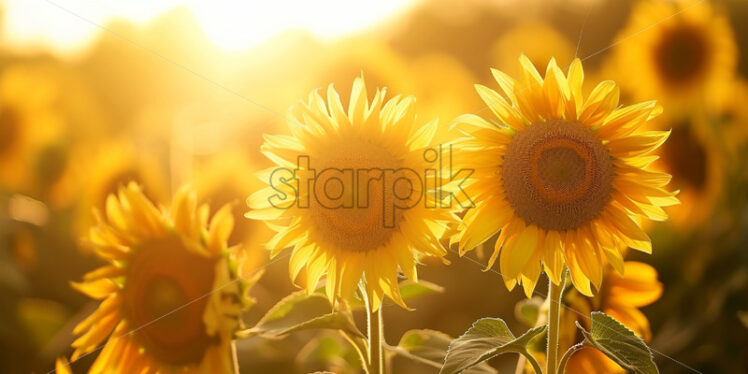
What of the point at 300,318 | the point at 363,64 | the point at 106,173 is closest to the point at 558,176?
the point at 300,318

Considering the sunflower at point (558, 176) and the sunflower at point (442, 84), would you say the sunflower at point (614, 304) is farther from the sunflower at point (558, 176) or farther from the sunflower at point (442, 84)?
the sunflower at point (442, 84)

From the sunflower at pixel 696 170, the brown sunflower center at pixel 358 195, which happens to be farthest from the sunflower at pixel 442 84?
the sunflower at pixel 696 170

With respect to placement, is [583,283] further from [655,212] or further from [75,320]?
[75,320]

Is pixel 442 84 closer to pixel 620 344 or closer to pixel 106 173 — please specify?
pixel 620 344

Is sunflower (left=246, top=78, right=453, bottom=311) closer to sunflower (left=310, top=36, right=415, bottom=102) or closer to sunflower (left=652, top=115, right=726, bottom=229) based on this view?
sunflower (left=310, top=36, right=415, bottom=102)

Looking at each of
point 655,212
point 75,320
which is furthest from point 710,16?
point 75,320

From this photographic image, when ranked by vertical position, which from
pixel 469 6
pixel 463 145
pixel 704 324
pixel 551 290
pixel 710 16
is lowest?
pixel 704 324

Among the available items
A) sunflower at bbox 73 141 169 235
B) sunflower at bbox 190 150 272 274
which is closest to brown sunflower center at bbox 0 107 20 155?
sunflower at bbox 73 141 169 235
